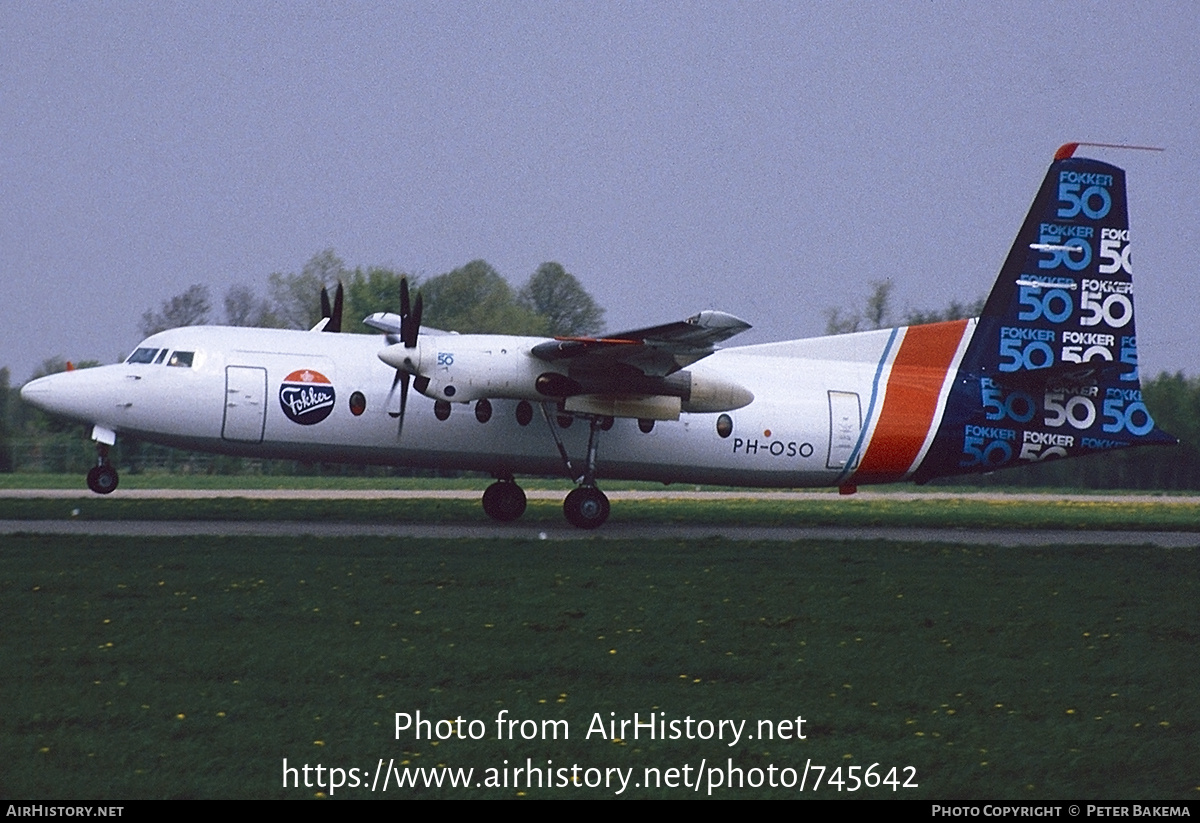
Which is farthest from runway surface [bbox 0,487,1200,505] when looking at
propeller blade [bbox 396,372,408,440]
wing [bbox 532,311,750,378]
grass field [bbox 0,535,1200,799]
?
grass field [bbox 0,535,1200,799]

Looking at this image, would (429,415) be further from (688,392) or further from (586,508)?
(688,392)

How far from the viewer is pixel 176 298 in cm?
5509

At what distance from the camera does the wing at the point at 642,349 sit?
2008cm

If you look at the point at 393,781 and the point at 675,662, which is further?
the point at 675,662

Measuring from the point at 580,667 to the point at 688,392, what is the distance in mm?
11415

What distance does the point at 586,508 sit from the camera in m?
22.4

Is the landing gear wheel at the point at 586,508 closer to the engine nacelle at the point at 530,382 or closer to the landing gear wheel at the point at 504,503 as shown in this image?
the engine nacelle at the point at 530,382

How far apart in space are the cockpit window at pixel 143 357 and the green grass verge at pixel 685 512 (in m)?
2.70

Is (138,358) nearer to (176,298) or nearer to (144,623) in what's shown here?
(144,623)

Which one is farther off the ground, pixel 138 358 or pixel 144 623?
pixel 138 358

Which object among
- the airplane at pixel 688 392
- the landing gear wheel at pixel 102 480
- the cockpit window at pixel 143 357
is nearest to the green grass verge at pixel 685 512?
the landing gear wheel at pixel 102 480

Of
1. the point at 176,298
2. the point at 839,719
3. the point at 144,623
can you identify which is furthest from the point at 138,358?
the point at 176,298

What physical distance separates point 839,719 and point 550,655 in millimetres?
2783

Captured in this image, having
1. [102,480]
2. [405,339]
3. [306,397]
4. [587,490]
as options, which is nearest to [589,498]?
[587,490]
